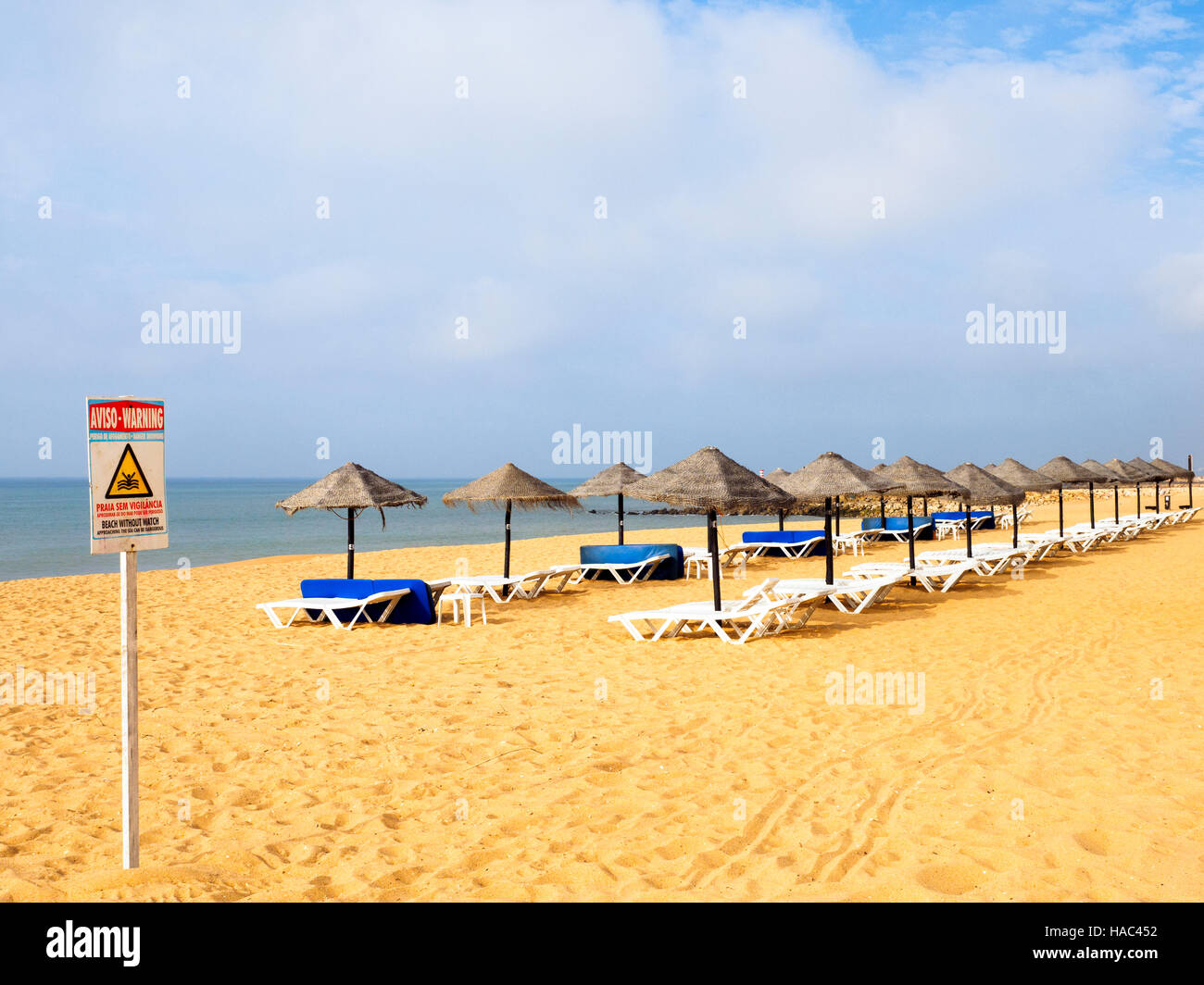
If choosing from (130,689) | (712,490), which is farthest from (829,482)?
(130,689)

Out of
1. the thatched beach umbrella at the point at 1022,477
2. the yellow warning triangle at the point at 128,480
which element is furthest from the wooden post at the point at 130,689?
the thatched beach umbrella at the point at 1022,477

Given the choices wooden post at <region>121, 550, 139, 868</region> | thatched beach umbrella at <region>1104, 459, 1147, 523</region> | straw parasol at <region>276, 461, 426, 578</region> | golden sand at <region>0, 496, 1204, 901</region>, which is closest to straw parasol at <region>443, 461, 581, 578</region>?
straw parasol at <region>276, 461, 426, 578</region>

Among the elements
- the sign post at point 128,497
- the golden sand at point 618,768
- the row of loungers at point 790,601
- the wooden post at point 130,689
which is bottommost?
the golden sand at point 618,768

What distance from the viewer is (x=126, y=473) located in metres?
3.06

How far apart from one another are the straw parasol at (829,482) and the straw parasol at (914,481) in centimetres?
133

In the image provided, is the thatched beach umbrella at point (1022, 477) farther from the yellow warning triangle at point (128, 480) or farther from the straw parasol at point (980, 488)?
the yellow warning triangle at point (128, 480)

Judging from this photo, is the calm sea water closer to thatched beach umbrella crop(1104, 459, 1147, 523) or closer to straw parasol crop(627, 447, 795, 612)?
straw parasol crop(627, 447, 795, 612)

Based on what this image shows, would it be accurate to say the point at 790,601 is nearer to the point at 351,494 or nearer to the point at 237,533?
the point at 351,494

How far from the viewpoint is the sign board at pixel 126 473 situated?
2936 millimetres

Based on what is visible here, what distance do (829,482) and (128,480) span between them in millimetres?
9440
